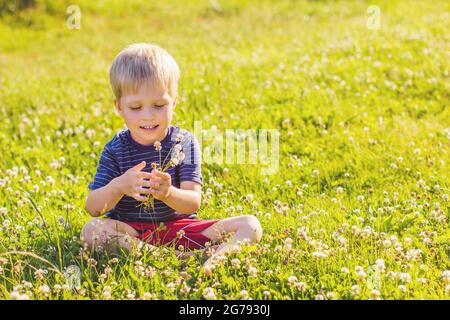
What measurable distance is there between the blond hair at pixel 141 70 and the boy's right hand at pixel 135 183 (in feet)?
2.28

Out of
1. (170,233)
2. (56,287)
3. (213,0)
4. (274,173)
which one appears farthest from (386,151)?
(213,0)

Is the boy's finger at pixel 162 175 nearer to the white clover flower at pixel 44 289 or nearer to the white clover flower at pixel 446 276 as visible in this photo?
the white clover flower at pixel 44 289

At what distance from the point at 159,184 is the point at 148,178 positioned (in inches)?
8.2

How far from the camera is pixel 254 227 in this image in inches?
207

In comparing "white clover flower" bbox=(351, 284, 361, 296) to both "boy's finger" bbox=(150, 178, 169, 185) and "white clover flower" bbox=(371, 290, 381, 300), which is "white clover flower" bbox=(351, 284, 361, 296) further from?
"boy's finger" bbox=(150, 178, 169, 185)

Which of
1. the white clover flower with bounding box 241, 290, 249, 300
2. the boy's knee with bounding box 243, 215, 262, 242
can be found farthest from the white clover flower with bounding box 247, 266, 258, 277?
the boy's knee with bounding box 243, 215, 262, 242

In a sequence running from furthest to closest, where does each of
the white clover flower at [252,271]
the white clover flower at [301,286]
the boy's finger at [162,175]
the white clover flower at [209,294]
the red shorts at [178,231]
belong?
1. the red shorts at [178,231]
2. the boy's finger at [162,175]
3. the white clover flower at [252,271]
4. the white clover flower at [301,286]
5. the white clover flower at [209,294]

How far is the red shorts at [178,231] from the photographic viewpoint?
18.0 ft

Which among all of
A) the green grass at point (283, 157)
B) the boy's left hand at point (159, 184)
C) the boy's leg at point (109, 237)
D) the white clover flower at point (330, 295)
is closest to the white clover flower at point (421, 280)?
the green grass at point (283, 157)

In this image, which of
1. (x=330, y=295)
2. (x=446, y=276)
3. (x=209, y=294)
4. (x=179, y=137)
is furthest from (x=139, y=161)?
(x=446, y=276)

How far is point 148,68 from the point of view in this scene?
16.7 feet

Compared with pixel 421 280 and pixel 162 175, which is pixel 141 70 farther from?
pixel 421 280

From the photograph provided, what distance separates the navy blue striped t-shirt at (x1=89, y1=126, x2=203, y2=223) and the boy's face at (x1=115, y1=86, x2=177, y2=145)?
0.34m

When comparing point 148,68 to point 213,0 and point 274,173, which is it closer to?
point 274,173
